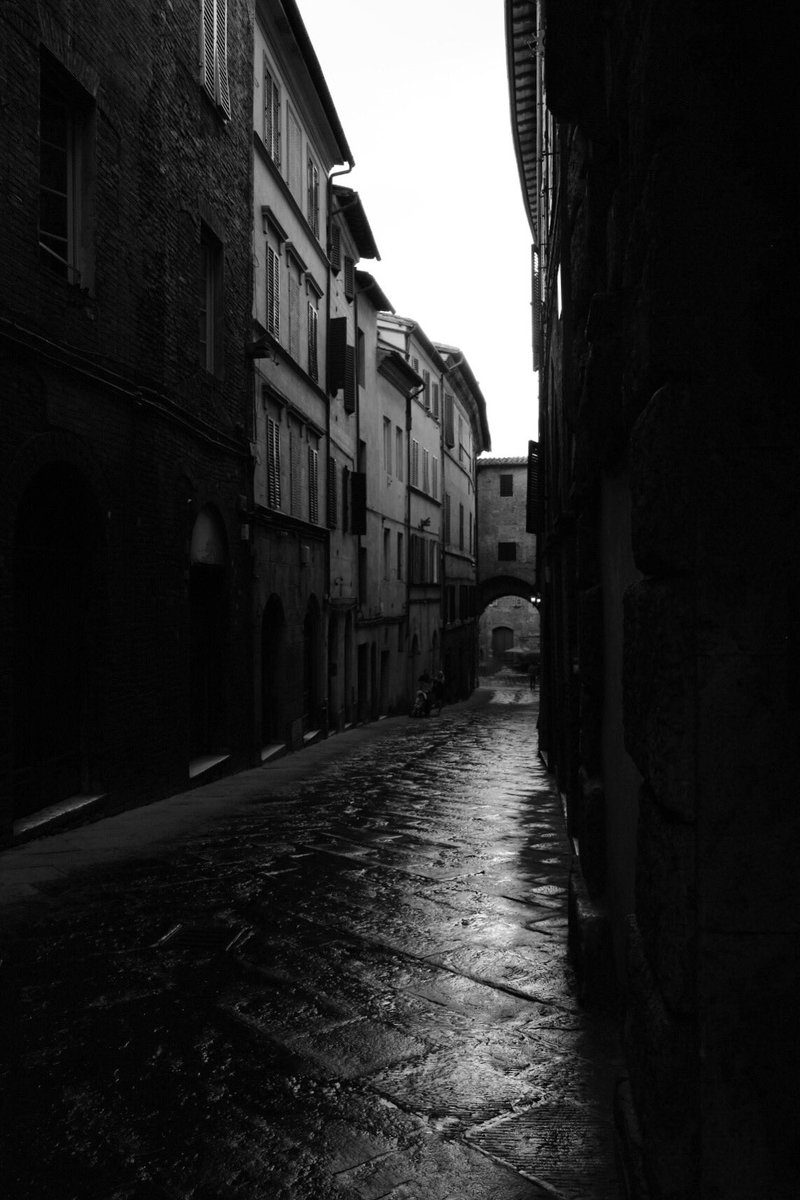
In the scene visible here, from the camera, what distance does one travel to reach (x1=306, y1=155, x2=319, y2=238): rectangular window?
18.3m

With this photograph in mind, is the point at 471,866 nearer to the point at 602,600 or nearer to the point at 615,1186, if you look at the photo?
the point at 602,600

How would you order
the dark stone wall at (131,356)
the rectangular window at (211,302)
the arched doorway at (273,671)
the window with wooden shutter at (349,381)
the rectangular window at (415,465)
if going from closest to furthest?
the dark stone wall at (131,356) < the rectangular window at (211,302) < the arched doorway at (273,671) < the window with wooden shutter at (349,381) < the rectangular window at (415,465)

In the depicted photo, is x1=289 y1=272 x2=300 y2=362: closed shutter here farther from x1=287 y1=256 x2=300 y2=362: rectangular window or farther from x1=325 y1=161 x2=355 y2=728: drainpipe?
x1=325 y1=161 x2=355 y2=728: drainpipe

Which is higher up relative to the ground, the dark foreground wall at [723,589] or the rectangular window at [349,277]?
the rectangular window at [349,277]

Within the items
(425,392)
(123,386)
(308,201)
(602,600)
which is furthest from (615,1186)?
(425,392)

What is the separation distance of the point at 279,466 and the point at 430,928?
1123 cm

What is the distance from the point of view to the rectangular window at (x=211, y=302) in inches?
493

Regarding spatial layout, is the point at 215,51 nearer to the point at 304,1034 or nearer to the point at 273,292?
the point at 273,292

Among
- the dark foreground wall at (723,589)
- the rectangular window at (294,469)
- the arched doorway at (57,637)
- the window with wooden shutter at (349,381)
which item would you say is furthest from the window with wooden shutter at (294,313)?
the dark foreground wall at (723,589)

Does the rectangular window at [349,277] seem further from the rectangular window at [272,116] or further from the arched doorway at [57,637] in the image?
the arched doorway at [57,637]

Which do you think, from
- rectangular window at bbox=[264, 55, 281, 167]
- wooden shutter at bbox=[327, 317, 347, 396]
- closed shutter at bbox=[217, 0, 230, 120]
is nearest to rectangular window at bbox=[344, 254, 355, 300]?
wooden shutter at bbox=[327, 317, 347, 396]

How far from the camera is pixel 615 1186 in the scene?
286 cm

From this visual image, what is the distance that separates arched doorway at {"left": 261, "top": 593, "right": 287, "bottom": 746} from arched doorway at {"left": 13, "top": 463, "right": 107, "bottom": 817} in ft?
20.4

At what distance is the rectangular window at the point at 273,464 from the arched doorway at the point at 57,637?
603cm
